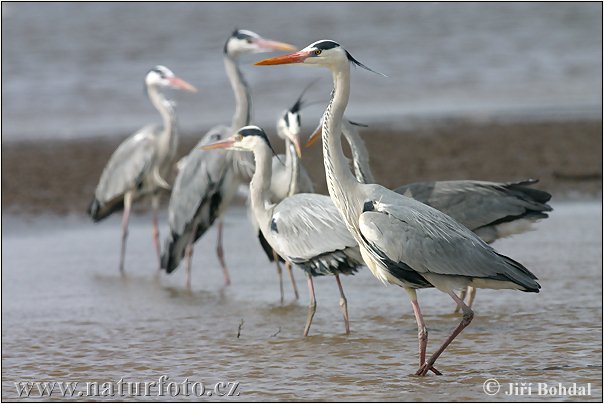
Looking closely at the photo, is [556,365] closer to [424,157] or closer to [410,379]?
[410,379]

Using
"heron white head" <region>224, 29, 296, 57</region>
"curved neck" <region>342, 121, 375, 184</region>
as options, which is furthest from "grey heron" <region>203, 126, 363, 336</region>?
"heron white head" <region>224, 29, 296, 57</region>

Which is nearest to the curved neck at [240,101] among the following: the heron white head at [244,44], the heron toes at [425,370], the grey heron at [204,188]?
the grey heron at [204,188]

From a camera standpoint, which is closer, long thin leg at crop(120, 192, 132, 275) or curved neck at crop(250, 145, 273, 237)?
curved neck at crop(250, 145, 273, 237)

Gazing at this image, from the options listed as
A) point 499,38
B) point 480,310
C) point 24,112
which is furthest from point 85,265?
point 499,38

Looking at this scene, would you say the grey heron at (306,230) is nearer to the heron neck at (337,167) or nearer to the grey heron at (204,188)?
the heron neck at (337,167)

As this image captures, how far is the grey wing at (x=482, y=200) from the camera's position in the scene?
726 centimetres

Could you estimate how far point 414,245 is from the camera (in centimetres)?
575

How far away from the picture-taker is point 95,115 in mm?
16719

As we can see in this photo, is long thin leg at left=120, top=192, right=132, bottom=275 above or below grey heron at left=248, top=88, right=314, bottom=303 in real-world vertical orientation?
below

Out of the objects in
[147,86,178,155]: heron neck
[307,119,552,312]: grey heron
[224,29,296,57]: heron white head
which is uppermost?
[224,29,296,57]: heron white head

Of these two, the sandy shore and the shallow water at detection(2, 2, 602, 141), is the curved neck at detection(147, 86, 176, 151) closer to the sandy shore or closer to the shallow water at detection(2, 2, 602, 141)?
the sandy shore

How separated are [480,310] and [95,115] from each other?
10398 millimetres

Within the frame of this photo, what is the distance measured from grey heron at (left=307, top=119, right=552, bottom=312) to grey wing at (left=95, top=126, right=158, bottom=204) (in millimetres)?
3644

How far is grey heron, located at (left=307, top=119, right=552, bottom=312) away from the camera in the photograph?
286 inches
